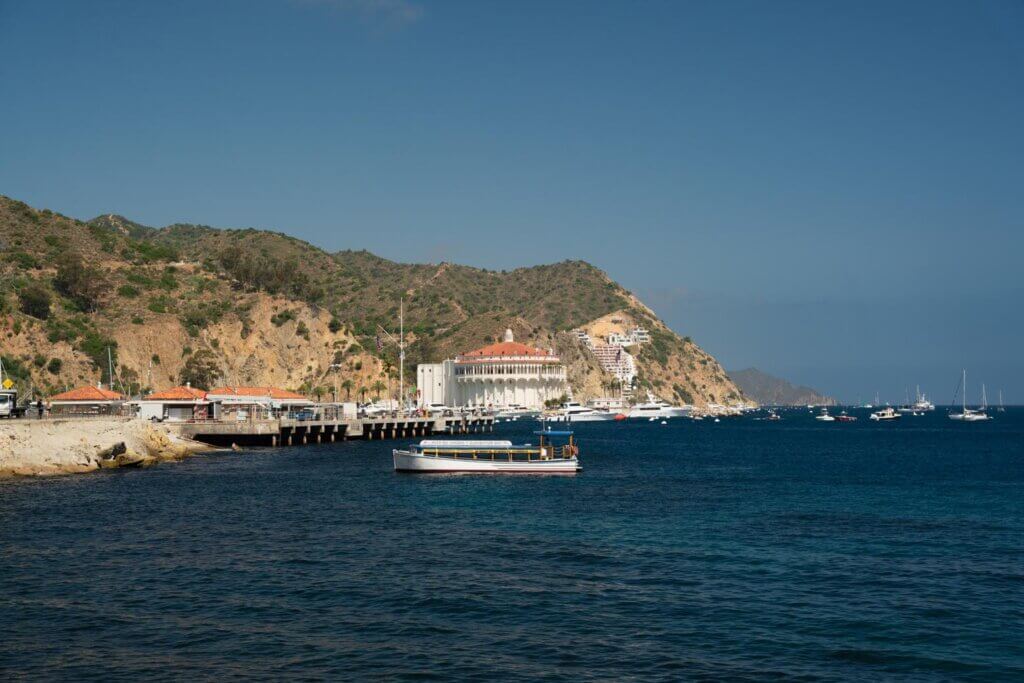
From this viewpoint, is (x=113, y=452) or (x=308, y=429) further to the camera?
(x=308, y=429)

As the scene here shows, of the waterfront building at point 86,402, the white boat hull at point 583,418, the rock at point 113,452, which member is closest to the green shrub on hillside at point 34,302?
the waterfront building at point 86,402

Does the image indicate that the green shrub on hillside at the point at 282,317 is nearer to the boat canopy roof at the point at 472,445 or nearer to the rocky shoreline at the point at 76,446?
the rocky shoreline at the point at 76,446

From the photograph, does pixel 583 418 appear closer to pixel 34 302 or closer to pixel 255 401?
pixel 255 401

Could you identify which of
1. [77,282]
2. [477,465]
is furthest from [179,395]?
[77,282]

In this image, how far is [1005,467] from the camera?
74.2 m

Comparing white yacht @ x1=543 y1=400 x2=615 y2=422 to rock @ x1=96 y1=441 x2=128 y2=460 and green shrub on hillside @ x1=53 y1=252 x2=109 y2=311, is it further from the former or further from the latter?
rock @ x1=96 y1=441 x2=128 y2=460

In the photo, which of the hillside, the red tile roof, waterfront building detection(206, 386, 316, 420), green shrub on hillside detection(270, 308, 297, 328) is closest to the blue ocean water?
the red tile roof

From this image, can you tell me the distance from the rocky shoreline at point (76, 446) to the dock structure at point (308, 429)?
45.2ft

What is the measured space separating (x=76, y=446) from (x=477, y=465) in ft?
84.7

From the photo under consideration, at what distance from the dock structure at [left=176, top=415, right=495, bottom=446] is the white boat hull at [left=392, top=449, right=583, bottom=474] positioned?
28.9 meters

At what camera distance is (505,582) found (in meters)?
29.6

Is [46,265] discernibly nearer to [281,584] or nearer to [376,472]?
[376,472]

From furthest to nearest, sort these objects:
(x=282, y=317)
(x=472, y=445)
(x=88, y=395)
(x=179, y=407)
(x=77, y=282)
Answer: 1. (x=282, y=317)
2. (x=77, y=282)
3. (x=179, y=407)
4. (x=88, y=395)
5. (x=472, y=445)

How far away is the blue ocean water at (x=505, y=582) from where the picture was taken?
21.8 m
